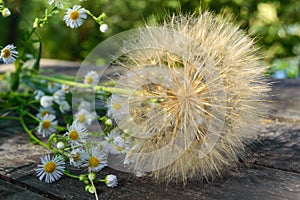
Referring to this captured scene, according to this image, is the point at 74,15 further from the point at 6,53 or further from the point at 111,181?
the point at 111,181

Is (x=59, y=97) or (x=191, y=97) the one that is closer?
(x=191, y=97)

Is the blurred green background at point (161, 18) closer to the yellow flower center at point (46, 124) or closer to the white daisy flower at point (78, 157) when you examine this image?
the yellow flower center at point (46, 124)

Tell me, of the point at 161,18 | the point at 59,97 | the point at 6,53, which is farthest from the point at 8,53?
the point at 161,18

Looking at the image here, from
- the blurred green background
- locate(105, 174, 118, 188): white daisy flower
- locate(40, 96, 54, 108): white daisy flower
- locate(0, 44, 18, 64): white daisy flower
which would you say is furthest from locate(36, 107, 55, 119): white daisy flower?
the blurred green background

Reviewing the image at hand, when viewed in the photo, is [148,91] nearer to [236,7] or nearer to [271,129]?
[271,129]

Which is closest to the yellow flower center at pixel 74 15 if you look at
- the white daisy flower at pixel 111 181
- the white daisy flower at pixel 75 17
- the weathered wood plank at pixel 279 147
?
the white daisy flower at pixel 75 17

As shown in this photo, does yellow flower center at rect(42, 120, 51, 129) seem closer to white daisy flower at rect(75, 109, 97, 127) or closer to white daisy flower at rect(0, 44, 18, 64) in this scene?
white daisy flower at rect(75, 109, 97, 127)

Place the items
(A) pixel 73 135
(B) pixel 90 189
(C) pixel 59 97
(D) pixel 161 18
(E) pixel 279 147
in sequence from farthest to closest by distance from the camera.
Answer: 1. (D) pixel 161 18
2. (C) pixel 59 97
3. (E) pixel 279 147
4. (A) pixel 73 135
5. (B) pixel 90 189
